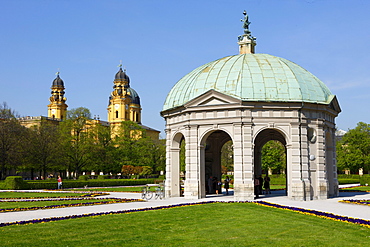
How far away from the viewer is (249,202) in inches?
1059

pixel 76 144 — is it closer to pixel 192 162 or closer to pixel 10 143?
pixel 10 143

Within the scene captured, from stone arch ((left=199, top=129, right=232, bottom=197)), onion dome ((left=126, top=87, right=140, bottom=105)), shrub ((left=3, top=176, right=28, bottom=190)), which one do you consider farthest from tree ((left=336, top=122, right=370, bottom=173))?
onion dome ((left=126, top=87, right=140, bottom=105))

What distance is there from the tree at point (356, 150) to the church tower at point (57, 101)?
9923 centimetres

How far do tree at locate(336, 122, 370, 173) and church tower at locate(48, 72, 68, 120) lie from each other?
99.2 metres

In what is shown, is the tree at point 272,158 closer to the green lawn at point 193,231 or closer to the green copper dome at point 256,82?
the green copper dome at point 256,82

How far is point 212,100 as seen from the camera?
2978cm

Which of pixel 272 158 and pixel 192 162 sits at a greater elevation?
pixel 272 158

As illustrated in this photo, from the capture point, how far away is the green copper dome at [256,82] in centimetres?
2950

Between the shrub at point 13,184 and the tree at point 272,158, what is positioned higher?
the tree at point 272,158

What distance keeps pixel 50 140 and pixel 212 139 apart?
1547 inches

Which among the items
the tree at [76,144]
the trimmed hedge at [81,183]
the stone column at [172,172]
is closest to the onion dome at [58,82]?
the tree at [76,144]

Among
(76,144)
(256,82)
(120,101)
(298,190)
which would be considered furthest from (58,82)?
(298,190)

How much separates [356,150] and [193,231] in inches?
2983

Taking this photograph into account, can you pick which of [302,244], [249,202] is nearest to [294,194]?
[249,202]
